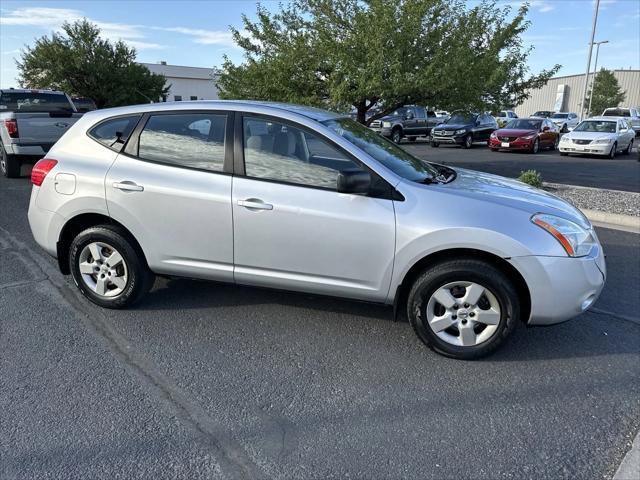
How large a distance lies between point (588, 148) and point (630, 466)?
62.0 feet

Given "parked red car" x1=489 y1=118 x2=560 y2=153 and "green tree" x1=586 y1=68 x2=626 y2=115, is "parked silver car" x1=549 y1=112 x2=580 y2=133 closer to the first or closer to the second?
"green tree" x1=586 y1=68 x2=626 y2=115

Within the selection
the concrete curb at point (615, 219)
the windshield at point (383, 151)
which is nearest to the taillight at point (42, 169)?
the windshield at point (383, 151)

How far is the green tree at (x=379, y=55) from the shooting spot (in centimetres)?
877

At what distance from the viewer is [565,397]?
3123 millimetres

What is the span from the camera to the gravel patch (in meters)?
8.35

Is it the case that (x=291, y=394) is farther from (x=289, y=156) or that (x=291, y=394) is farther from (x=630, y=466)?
(x=630, y=466)

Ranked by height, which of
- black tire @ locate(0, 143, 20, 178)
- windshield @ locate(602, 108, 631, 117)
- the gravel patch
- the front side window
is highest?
windshield @ locate(602, 108, 631, 117)

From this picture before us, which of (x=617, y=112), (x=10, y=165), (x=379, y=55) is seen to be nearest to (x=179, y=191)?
(x=379, y=55)

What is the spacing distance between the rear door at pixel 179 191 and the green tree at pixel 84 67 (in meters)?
22.5

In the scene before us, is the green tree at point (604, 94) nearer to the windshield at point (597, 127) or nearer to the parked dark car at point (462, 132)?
the parked dark car at point (462, 132)

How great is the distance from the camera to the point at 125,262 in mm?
4082

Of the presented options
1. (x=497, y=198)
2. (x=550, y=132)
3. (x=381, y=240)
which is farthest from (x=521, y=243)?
(x=550, y=132)

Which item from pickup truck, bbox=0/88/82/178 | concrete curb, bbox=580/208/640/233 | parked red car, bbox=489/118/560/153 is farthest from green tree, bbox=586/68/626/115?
pickup truck, bbox=0/88/82/178

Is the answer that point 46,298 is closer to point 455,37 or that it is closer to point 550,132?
point 455,37
